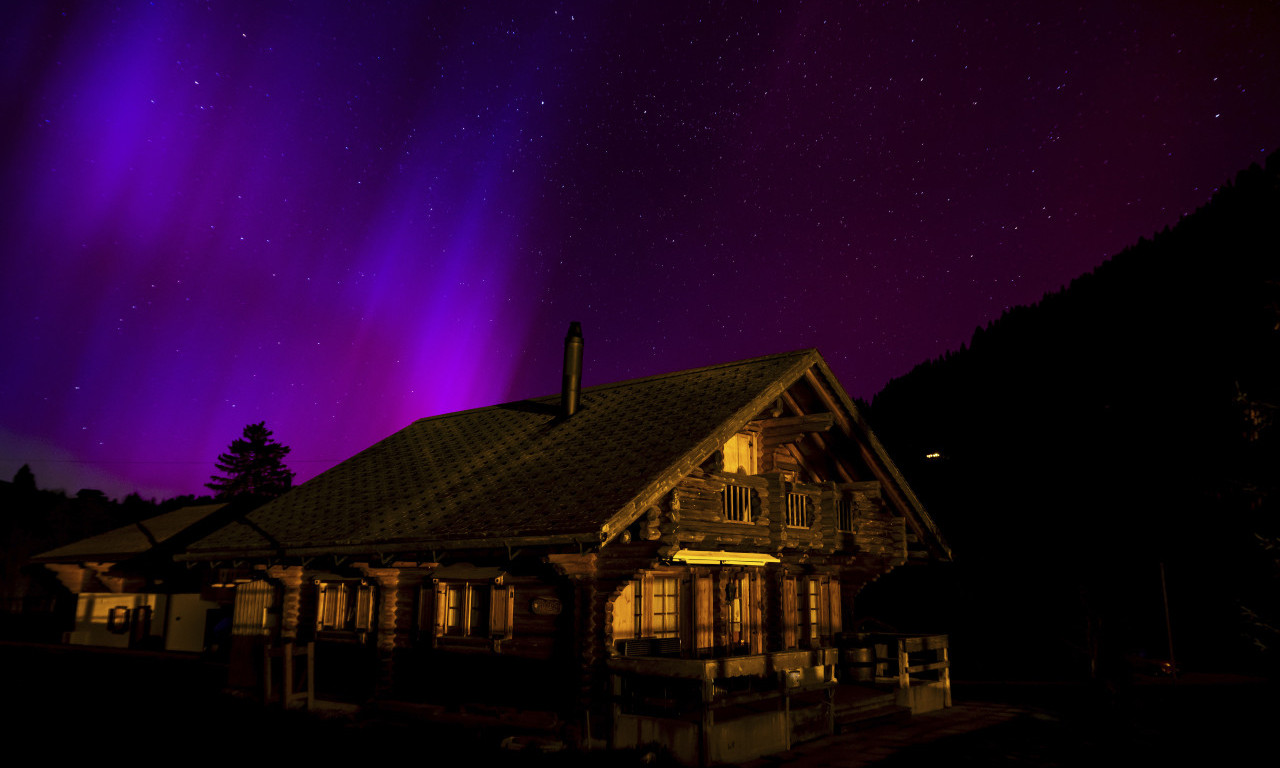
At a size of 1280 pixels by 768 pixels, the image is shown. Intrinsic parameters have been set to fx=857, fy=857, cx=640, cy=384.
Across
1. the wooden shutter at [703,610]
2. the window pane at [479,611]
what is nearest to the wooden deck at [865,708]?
the wooden shutter at [703,610]

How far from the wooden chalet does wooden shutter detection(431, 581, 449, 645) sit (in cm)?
6

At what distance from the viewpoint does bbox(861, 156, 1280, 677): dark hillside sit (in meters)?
37.3

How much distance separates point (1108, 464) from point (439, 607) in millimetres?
40355

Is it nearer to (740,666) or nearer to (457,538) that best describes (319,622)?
(457,538)

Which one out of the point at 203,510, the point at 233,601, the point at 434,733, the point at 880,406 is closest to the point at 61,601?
the point at 203,510

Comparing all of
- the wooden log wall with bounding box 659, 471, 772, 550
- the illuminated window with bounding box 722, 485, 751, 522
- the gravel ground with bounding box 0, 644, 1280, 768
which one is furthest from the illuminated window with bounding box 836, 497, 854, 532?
the gravel ground with bounding box 0, 644, 1280, 768

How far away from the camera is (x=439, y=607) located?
1697cm

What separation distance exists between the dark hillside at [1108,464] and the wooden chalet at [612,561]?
49.6 ft

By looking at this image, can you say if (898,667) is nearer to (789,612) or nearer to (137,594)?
(789,612)

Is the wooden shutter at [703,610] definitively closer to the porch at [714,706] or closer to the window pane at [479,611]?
the porch at [714,706]

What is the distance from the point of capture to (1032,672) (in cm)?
3275

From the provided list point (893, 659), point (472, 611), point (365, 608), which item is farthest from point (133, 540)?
point (893, 659)

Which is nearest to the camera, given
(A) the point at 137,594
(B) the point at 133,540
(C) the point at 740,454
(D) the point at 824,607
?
(C) the point at 740,454

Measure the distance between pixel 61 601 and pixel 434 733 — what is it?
4522 cm
